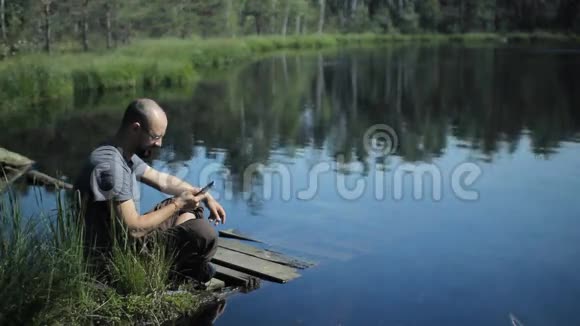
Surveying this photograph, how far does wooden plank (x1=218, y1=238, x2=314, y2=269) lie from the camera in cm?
625

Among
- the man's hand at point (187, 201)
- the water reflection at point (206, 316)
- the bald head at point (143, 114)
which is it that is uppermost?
the bald head at point (143, 114)

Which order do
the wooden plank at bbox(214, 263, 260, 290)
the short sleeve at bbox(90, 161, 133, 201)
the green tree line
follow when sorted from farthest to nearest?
the green tree line
the wooden plank at bbox(214, 263, 260, 290)
the short sleeve at bbox(90, 161, 133, 201)

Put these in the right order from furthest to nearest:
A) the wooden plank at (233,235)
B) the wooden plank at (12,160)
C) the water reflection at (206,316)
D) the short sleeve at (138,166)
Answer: the wooden plank at (12,160)
the wooden plank at (233,235)
the water reflection at (206,316)
the short sleeve at (138,166)

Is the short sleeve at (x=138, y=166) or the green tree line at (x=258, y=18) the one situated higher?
the green tree line at (x=258, y=18)

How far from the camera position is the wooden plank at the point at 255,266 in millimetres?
5875

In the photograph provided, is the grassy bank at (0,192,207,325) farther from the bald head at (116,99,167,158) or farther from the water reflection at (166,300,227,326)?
the bald head at (116,99,167,158)

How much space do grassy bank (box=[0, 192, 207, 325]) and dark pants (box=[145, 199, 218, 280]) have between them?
114 mm

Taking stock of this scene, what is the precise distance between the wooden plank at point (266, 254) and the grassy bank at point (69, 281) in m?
1.23

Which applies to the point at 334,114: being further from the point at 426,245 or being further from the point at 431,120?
the point at 426,245

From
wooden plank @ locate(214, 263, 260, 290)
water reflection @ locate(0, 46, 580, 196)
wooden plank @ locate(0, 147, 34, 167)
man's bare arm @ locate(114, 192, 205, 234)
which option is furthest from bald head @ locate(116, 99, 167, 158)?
wooden plank @ locate(0, 147, 34, 167)

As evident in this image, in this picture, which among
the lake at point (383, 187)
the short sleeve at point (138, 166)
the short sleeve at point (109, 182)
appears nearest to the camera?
the short sleeve at point (109, 182)

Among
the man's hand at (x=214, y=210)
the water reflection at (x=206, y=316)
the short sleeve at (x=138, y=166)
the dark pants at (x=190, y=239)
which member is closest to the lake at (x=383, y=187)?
the water reflection at (x=206, y=316)

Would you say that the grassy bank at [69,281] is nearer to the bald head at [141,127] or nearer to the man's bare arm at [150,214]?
the man's bare arm at [150,214]

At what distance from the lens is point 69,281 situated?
14.5 feet
